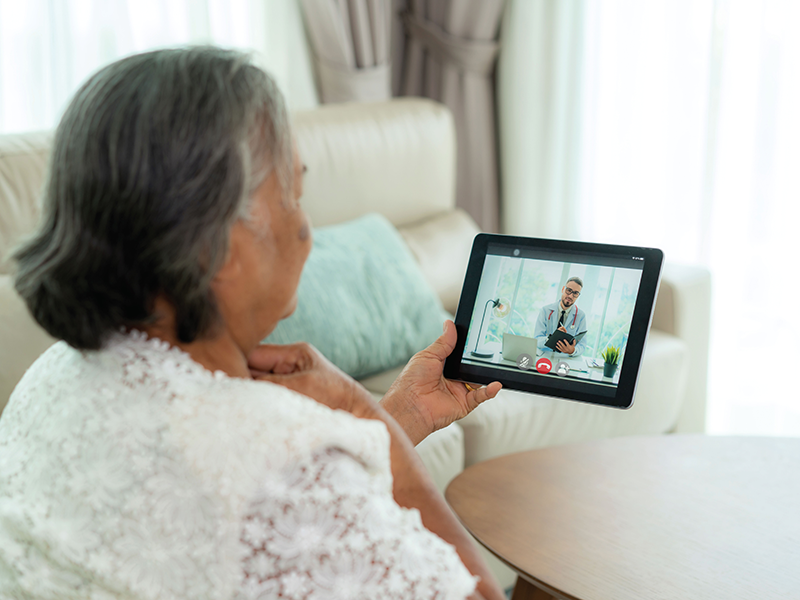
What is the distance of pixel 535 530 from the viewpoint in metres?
1.02

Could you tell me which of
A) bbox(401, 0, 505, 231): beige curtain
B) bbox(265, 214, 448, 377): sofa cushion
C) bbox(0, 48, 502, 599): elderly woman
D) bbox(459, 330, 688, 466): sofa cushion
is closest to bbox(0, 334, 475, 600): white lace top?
bbox(0, 48, 502, 599): elderly woman

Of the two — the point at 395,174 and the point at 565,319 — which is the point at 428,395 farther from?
the point at 395,174

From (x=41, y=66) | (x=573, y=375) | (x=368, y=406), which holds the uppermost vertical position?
(x=41, y=66)

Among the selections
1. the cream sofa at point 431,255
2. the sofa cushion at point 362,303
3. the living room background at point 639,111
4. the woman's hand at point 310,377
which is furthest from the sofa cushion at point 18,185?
the woman's hand at point 310,377

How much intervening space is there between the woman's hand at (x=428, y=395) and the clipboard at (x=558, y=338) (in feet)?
0.30

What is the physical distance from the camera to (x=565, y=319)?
1043 mm

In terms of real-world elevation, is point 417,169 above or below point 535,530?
above

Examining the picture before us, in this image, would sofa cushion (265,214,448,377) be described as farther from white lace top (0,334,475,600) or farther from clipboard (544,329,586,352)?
white lace top (0,334,475,600)

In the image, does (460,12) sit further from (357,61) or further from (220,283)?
(220,283)

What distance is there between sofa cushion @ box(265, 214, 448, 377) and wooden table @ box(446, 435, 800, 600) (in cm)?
53

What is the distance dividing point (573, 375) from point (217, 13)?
66.3 inches

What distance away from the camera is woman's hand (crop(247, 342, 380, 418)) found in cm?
69

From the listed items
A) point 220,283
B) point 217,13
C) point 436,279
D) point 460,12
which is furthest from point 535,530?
point 460,12

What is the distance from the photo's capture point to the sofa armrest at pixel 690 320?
199 cm
